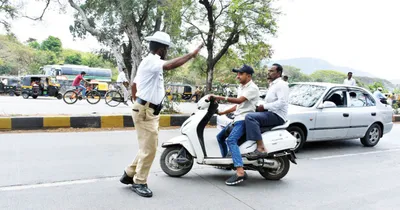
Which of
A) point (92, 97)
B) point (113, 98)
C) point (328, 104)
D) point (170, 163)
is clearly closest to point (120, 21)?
point (92, 97)

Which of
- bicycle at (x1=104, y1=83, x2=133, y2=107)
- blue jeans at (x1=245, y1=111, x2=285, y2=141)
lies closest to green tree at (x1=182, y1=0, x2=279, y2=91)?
bicycle at (x1=104, y1=83, x2=133, y2=107)

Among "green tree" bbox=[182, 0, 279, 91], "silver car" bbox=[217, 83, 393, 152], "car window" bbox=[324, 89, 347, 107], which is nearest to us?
"silver car" bbox=[217, 83, 393, 152]

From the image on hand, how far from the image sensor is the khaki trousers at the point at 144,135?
3521mm

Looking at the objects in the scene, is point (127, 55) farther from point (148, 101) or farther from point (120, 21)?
point (148, 101)

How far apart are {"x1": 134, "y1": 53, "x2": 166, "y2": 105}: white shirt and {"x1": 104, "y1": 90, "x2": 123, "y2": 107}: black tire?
1009 cm

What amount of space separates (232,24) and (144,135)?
29.2ft

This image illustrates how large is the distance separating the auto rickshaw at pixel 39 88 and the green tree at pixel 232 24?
40.4ft

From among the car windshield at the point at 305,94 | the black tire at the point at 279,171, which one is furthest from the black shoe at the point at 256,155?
the car windshield at the point at 305,94

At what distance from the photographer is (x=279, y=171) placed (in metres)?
4.52

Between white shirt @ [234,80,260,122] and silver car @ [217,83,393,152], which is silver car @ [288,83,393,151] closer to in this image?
silver car @ [217,83,393,152]

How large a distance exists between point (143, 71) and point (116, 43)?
20.2 metres

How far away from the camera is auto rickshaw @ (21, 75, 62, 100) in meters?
19.8

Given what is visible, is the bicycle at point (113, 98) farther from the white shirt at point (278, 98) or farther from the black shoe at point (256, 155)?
the black shoe at point (256, 155)

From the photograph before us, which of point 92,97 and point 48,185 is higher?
point 92,97
